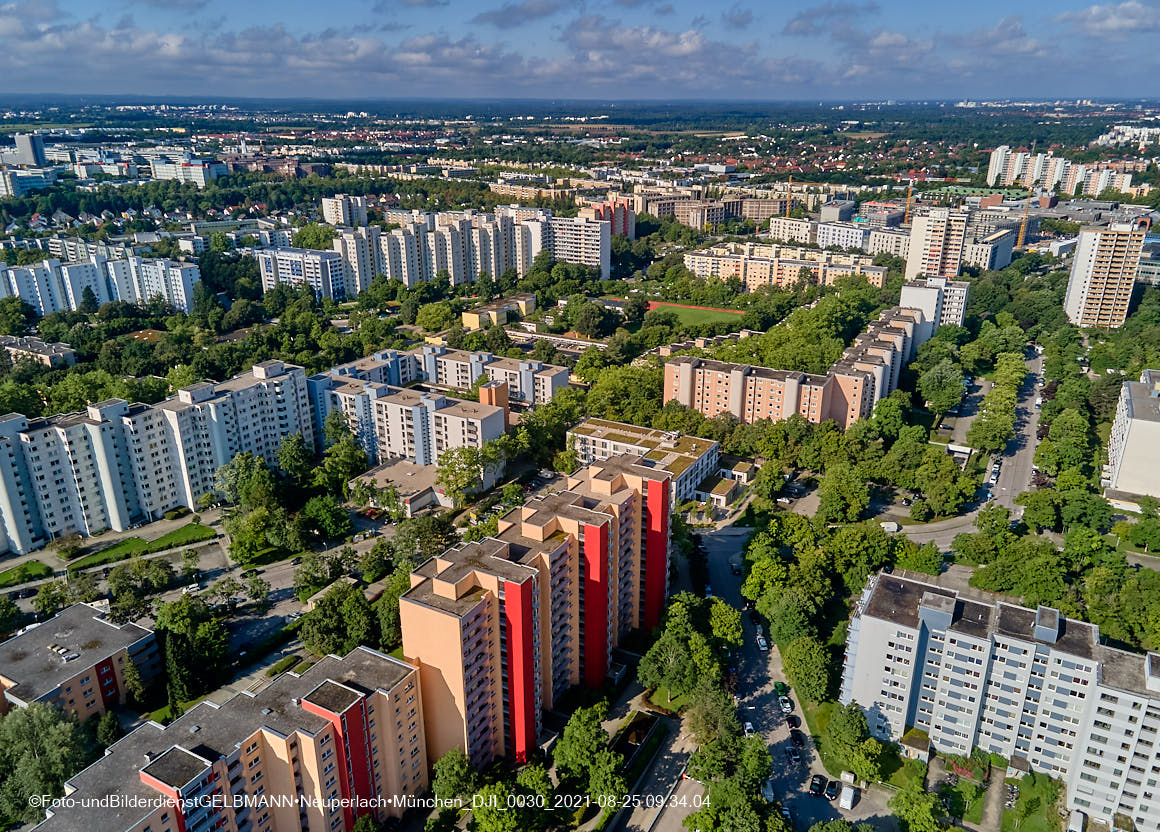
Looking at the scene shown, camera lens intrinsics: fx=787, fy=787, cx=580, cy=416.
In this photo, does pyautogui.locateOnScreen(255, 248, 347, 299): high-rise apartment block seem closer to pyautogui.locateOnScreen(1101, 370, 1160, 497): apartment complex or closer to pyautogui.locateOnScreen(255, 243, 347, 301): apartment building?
pyautogui.locateOnScreen(255, 243, 347, 301): apartment building

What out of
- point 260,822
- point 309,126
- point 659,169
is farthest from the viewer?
point 309,126

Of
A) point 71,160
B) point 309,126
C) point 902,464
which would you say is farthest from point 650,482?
point 309,126

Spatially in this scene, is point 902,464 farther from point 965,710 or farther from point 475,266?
point 475,266

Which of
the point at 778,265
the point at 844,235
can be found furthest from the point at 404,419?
the point at 844,235

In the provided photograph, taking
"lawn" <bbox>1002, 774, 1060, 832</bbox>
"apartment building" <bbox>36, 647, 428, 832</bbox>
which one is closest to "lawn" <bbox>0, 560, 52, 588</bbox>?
"apartment building" <bbox>36, 647, 428, 832</bbox>

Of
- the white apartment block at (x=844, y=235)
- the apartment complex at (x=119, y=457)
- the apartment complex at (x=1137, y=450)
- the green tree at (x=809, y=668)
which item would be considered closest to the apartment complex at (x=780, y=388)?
the apartment complex at (x=1137, y=450)

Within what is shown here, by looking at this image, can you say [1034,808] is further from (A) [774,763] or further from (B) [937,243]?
(B) [937,243]
